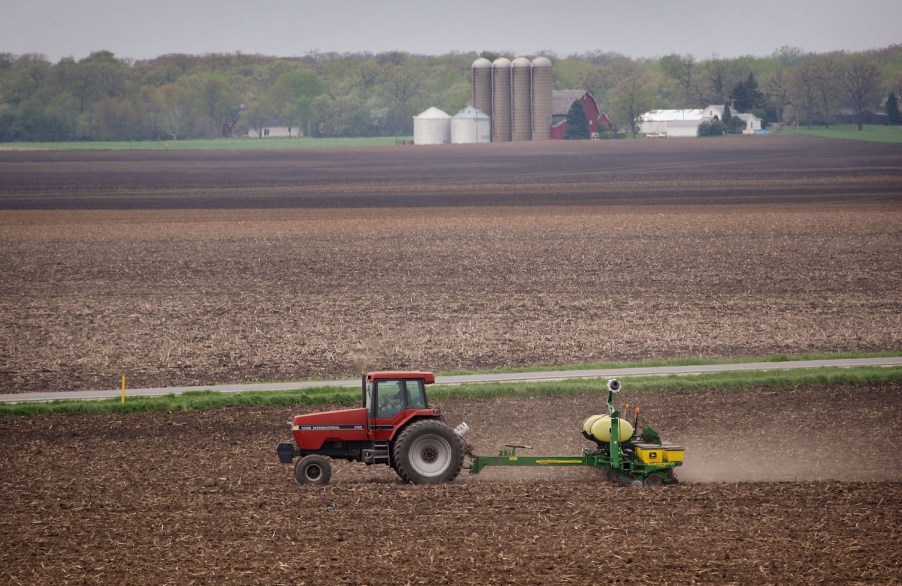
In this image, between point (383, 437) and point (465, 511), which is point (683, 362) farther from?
point (465, 511)

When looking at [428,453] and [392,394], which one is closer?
[428,453]

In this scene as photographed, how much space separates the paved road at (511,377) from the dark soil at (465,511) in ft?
12.9

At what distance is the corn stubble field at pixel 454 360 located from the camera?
682 inches

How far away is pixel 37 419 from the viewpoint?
28.0 metres

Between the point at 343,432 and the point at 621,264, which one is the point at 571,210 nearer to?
the point at 621,264

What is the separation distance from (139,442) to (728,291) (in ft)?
86.7

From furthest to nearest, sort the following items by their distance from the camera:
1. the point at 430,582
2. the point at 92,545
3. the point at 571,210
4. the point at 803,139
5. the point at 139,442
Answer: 1. the point at 803,139
2. the point at 571,210
3. the point at 139,442
4. the point at 92,545
5. the point at 430,582

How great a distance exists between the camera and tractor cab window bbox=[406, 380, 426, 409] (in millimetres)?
20859

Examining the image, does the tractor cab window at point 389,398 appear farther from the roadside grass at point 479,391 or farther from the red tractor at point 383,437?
the roadside grass at point 479,391

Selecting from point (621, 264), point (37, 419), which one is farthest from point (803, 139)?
point (37, 419)

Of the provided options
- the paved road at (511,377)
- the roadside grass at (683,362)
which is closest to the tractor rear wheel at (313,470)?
A: the paved road at (511,377)

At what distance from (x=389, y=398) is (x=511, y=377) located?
38.4 feet

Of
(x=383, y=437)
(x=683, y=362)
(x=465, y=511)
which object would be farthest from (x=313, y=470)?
(x=683, y=362)

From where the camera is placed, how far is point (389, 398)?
20859 mm
